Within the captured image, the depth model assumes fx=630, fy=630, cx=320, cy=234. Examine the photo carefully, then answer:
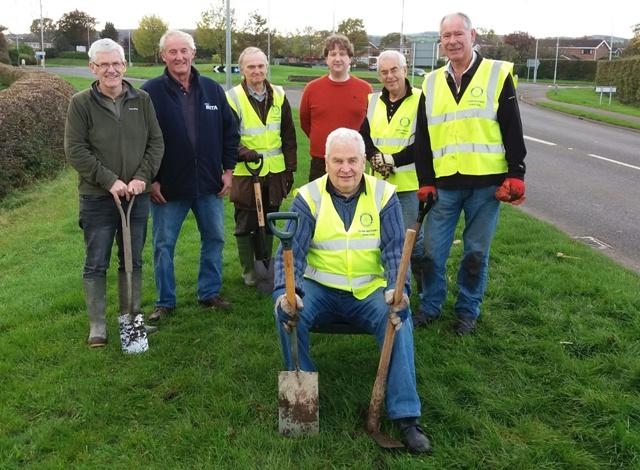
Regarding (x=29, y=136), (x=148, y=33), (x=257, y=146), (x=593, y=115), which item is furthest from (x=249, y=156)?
(x=148, y=33)

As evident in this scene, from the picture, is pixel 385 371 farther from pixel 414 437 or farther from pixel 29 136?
pixel 29 136

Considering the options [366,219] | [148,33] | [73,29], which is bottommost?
[366,219]

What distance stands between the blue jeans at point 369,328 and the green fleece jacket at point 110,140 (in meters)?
1.59

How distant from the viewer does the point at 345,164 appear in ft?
11.7

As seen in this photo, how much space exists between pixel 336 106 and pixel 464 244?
175cm

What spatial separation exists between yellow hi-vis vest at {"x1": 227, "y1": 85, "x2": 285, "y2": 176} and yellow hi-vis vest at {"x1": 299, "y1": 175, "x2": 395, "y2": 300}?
1851mm

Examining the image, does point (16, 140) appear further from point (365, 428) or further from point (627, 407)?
point (627, 407)

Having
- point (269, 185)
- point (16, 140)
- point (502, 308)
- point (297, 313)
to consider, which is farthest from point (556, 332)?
point (16, 140)

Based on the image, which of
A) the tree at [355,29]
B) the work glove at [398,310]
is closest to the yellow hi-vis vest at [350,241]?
the work glove at [398,310]

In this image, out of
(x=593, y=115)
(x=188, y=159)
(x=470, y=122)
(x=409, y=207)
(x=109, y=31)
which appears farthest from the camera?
(x=109, y=31)

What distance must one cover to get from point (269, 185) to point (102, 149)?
5.23 feet

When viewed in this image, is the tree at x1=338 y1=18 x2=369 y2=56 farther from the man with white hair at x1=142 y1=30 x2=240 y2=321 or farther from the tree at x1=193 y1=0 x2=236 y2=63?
the man with white hair at x1=142 y1=30 x2=240 y2=321

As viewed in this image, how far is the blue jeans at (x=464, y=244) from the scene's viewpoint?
446 cm

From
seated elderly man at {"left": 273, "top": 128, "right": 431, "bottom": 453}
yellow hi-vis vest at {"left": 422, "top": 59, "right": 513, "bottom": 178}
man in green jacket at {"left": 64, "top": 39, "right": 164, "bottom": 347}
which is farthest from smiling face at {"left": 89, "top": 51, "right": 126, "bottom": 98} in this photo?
yellow hi-vis vest at {"left": 422, "top": 59, "right": 513, "bottom": 178}
